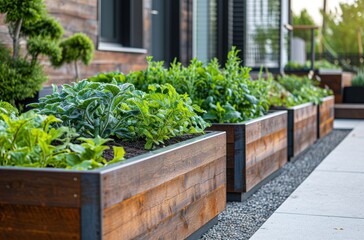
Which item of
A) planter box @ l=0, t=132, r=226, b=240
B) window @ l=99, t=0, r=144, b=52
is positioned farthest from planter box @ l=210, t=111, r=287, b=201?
window @ l=99, t=0, r=144, b=52

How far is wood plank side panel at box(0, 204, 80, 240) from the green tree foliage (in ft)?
64.0

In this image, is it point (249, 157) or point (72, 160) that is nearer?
point (72, 160)

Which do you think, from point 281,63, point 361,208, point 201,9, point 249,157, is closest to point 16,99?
point 249,157

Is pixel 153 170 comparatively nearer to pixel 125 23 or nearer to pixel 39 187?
pixel 39 187

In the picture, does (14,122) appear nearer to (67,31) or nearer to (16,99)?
(16,99)

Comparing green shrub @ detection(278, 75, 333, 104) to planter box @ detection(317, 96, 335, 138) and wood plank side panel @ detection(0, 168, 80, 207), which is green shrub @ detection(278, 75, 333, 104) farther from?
wood plank side panel @ detection(0, 168, 80, 207)

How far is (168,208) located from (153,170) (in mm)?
277

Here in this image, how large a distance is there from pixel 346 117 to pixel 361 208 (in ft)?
25.9

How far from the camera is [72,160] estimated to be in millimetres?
2709

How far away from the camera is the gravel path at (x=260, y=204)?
3.92 m

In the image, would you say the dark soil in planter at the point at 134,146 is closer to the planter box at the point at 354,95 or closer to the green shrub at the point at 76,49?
the green shrub at the point at 76,49

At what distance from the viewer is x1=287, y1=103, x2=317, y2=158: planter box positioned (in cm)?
664

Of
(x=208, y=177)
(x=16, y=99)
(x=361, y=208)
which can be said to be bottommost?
(x=361, y=208)

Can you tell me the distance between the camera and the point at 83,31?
7375mm
